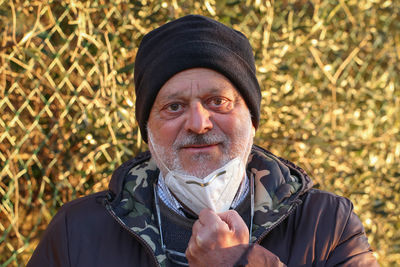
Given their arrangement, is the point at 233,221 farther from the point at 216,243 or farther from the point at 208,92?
the point at 208,92

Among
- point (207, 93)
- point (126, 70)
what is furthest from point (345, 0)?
point (207, 93)

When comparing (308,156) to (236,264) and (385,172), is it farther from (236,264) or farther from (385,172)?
(236,264)

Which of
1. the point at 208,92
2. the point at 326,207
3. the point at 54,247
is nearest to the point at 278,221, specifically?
the point at 326,207

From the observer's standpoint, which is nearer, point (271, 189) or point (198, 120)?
point (198, 120)

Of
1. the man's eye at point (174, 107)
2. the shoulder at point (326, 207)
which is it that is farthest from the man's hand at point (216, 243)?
the man's eye at point (174, 107)

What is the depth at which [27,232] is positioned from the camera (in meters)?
3.13

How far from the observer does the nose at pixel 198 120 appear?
2273 mm

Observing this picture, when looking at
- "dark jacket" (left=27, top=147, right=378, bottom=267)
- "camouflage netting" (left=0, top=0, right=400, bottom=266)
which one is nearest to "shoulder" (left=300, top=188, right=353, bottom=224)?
"dark jacket" (left=27, top=147, right=378, bottom=267)

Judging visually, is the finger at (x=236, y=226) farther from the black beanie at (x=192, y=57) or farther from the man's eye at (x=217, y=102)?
the black beanie at (x=192, y=57)

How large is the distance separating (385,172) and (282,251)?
2209 mm

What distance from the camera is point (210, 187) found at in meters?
Result: 2.27

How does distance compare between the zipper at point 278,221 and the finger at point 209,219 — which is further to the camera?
the zipper at point 278,221

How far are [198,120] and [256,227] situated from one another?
0.49 meters

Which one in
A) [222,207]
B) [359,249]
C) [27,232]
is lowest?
[27,232]
